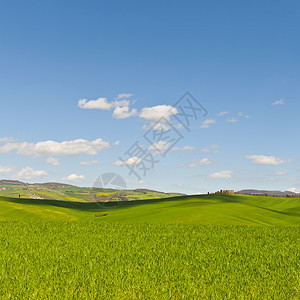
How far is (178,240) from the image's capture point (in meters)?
20.6

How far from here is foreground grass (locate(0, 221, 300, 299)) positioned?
997cm

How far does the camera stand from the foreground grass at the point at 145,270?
32.7 ft

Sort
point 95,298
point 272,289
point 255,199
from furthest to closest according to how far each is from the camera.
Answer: point 255,199 < point 272,289 < point 95,298

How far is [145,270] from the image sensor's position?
12328mm

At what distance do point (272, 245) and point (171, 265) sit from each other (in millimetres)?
9560

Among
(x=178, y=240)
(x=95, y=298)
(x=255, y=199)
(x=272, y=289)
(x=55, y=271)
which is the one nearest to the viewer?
(x=95, y=298)

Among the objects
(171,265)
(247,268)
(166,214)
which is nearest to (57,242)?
(171,265)

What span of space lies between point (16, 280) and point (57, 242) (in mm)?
7861

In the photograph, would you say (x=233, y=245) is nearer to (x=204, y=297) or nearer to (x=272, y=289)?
(x=272, y=289)

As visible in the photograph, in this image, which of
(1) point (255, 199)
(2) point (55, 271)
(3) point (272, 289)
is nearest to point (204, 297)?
(3) point (272, 289)

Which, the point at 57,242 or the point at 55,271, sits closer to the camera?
the point at 55,271

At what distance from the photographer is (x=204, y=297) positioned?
9.62 metres

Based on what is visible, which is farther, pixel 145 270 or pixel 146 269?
pixel 146 269

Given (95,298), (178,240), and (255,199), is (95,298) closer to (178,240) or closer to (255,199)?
(178,240)
